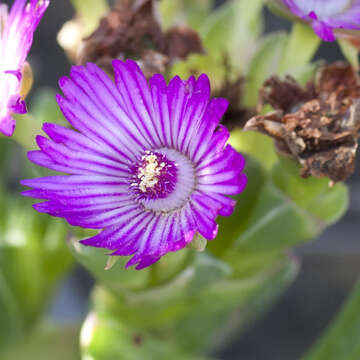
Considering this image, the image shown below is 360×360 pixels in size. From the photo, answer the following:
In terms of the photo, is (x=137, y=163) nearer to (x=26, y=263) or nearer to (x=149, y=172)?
(x=149, y=172)

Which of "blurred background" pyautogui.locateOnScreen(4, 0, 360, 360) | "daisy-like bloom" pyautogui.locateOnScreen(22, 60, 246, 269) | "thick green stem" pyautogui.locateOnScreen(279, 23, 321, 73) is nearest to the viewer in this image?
"daisy-like bloom" pyautogui.locateOnScreen(22, 60, 246, 269)

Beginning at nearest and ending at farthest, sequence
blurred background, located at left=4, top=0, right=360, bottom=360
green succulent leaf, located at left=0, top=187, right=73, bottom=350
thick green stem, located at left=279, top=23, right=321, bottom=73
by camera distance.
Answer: thick green stem, located at left=279, top=23, right=321, bottom=73
green succulent leaf, located at left=0, top=187, right=73, bottom=350
blurred background, located at left=4, top=0, right=360, bottom=360

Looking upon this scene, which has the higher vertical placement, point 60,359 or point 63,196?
point 63,196

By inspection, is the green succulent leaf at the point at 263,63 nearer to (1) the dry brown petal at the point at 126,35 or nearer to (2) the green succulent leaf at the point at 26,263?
(1) the dry brown petal at the point at 126,35

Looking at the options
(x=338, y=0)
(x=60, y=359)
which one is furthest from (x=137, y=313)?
(x=338, y=0)

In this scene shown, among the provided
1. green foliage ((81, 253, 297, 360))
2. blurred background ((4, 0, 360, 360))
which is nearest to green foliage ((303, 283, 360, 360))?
green foliage ((81, 253, 297, 360))

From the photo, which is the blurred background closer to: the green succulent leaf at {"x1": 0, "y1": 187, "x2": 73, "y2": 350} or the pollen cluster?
the green succulent leaf at {"x1": 0, "y1": 187, "x2": 73, "y2": 350}

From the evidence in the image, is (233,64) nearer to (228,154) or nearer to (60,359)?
(228,154)
